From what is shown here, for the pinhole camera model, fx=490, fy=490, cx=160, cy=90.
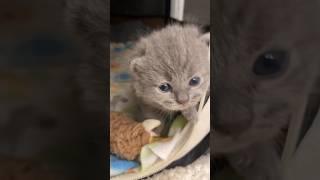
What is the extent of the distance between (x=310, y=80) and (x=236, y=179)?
176mm

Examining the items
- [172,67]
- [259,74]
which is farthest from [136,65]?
[259,74]

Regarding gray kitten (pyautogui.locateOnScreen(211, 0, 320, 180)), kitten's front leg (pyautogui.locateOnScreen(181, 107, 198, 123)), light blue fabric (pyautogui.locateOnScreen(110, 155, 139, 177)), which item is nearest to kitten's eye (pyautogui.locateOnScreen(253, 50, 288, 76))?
gray kitten (pyautogui.locateOnScreen(211, 0, 320, 180))

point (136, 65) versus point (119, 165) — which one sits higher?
point (136, 65)

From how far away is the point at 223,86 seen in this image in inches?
27.3

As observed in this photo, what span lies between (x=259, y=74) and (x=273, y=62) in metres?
0.03

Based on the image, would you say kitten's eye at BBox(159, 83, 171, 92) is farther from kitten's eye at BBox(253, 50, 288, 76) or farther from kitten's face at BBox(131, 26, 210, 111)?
kitten's eye at BBox(253, 50, 288, 76)

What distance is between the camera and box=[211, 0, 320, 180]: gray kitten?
2.23 feet

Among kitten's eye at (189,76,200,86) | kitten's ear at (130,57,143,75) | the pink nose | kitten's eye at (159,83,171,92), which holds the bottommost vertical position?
the pink nose

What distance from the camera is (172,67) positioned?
25.8 inches

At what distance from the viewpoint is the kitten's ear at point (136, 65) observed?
653 mm

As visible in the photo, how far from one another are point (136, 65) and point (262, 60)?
0.58ft

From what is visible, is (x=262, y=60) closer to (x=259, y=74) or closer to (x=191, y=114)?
(x=259, y=74)

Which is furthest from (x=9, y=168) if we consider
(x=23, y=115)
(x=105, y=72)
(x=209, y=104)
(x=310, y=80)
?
(x=310, y=80)

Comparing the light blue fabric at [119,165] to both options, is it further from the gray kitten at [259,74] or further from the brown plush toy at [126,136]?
the gray kitten at [259,74]
